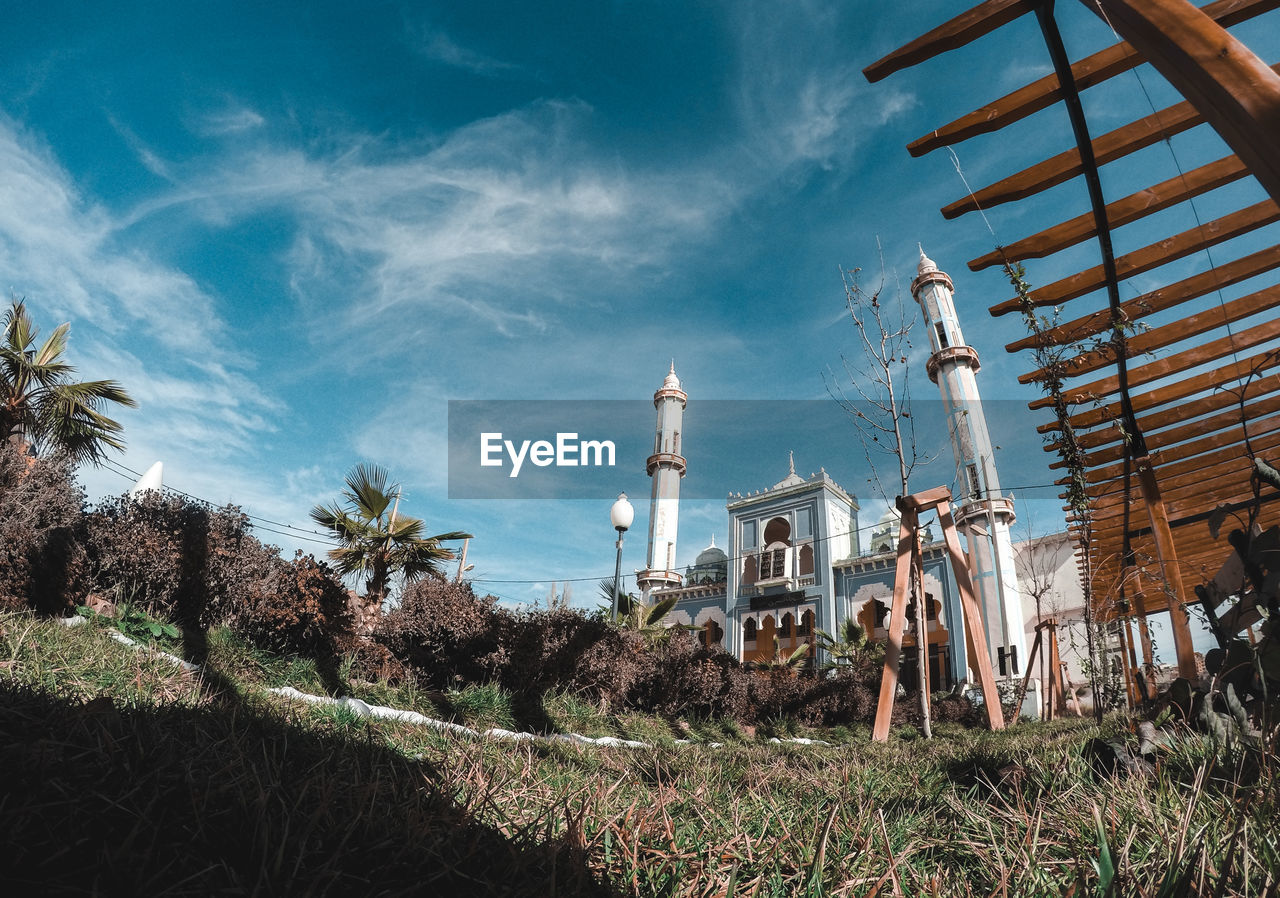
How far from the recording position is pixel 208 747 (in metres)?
1.91

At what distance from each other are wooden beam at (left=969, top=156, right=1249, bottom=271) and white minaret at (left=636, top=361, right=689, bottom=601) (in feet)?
109

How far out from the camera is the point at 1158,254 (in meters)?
4.09

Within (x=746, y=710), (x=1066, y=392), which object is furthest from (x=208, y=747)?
(x=746, y=710)

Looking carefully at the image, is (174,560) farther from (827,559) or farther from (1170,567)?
(827,559)

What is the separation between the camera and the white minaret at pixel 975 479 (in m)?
24.8

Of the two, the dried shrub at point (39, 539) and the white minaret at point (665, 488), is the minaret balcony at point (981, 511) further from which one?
the dried shrub at point (39, 539)

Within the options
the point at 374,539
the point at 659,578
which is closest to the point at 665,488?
the point at 659,578

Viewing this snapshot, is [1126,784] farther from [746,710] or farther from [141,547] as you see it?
[746,710]

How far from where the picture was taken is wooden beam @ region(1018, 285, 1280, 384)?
14.5 ft

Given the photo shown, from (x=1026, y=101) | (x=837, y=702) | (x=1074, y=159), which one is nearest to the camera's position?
(x=1026, y=101)

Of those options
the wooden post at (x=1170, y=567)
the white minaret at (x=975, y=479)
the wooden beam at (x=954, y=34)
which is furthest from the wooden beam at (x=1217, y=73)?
the white minaret at (x=975, y=479)

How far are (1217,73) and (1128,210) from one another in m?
2.71

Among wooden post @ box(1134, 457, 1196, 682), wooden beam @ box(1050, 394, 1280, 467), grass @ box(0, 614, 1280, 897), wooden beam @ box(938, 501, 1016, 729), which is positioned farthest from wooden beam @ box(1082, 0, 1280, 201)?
wooden beam @ box(938, 501, 1016, 729)

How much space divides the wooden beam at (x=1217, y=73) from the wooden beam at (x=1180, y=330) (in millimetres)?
3591
